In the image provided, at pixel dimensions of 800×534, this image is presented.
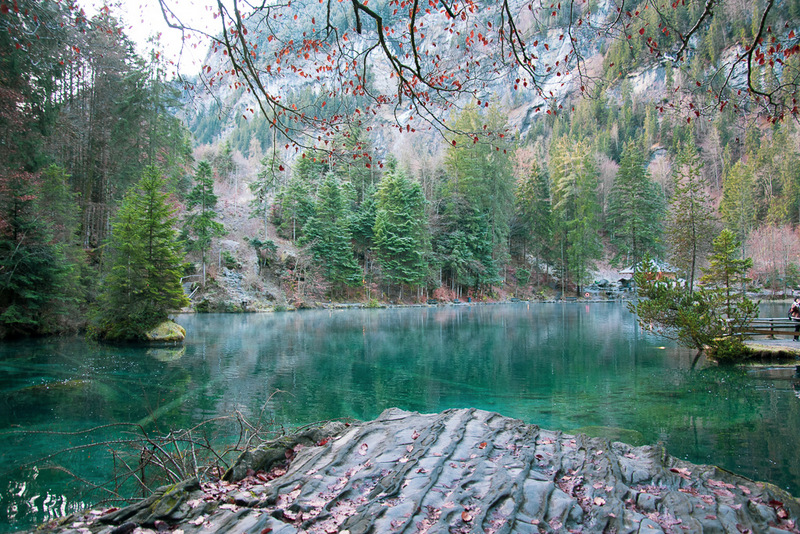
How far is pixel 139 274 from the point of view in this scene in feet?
50.4

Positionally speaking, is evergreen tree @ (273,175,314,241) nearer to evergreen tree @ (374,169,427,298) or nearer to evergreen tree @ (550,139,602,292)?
evergreen tree @ (374,169,427,298)

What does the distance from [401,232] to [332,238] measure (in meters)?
5.92

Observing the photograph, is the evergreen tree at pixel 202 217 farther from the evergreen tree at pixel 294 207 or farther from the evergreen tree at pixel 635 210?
the evergreen tree at pixel 635 210

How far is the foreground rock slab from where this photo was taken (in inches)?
99.7

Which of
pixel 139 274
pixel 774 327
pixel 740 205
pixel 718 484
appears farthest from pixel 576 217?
pixel 718 484

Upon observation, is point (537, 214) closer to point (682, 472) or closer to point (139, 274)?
point (139, 274)

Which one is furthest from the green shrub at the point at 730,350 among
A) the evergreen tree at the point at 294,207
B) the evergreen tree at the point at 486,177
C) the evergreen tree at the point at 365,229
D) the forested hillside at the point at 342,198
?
the evergreen tree at the point at 486,177

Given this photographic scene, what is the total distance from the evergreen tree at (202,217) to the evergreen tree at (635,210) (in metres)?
37.1

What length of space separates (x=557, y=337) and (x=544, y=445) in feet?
43.7

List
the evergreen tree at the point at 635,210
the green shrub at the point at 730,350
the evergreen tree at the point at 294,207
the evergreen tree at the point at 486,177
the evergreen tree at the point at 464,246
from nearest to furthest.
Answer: the green shrub at the point at 730,350
the evergreen tree at the point at 294,207
the evergreen tree at the point at 464,246
the evergreen tree at the point at 486,177
the evergreen tree at the point at 635,210

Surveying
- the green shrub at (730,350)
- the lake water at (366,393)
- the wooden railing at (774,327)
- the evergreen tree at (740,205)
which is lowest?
the lake water at (366,393)

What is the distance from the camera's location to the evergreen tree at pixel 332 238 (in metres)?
33.8

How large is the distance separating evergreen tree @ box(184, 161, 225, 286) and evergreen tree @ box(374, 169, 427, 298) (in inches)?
505

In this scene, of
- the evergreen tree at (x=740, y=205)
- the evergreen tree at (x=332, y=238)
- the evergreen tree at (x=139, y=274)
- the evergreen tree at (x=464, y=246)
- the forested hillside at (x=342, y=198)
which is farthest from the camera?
the evergreen tree at (x=740, y=205)
